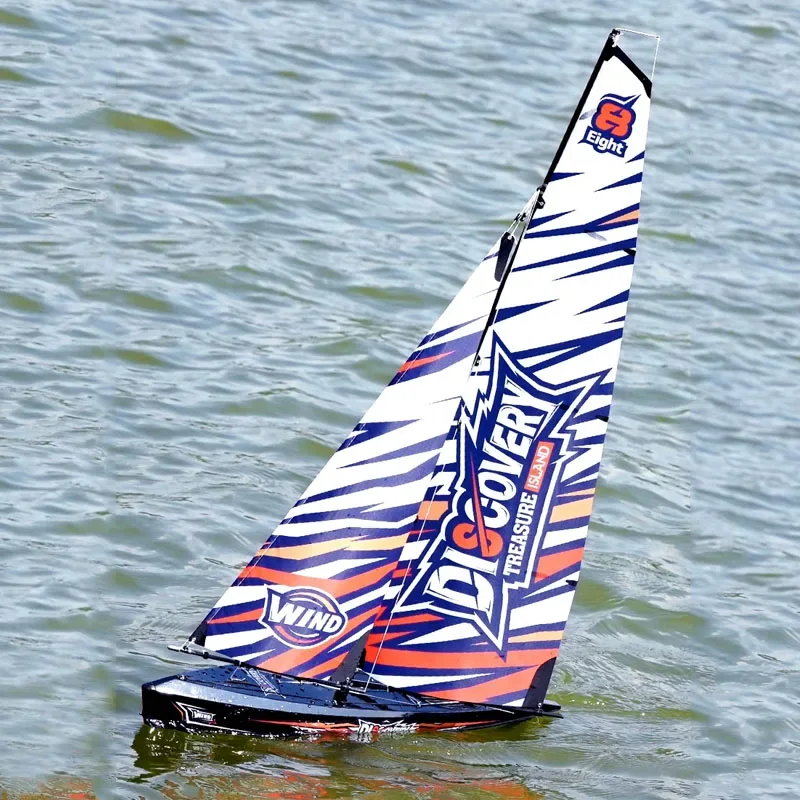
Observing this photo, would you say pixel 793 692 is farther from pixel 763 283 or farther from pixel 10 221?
pixel 10 221

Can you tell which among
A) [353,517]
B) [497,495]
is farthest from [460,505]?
[353,517]

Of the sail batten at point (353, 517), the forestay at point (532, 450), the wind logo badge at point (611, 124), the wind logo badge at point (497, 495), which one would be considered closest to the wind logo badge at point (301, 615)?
the sail batten at point (353, 517)

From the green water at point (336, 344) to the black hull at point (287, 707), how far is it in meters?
0.17

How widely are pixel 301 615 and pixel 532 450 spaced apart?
6.75 feet

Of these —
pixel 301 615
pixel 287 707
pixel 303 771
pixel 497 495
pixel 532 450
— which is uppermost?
pixel 532 450

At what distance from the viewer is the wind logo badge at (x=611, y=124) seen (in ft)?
33.0

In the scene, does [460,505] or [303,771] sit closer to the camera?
[303,771]

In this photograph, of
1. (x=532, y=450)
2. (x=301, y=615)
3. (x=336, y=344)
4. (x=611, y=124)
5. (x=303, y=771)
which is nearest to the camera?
(x=611, y=124)

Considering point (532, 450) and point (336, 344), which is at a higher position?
point (532, 450)

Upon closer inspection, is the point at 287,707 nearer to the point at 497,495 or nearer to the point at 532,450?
the point at 497,495

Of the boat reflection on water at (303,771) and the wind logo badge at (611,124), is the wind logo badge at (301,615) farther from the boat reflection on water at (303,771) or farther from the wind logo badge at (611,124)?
the wind logo badge at (611,124)

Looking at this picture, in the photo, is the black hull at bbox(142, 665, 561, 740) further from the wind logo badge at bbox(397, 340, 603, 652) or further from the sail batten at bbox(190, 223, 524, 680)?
the wind logo badge at bbox(397, 340, 603, 652)

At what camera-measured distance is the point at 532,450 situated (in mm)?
10859

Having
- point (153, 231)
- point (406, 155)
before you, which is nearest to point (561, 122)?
point (406, 155)
